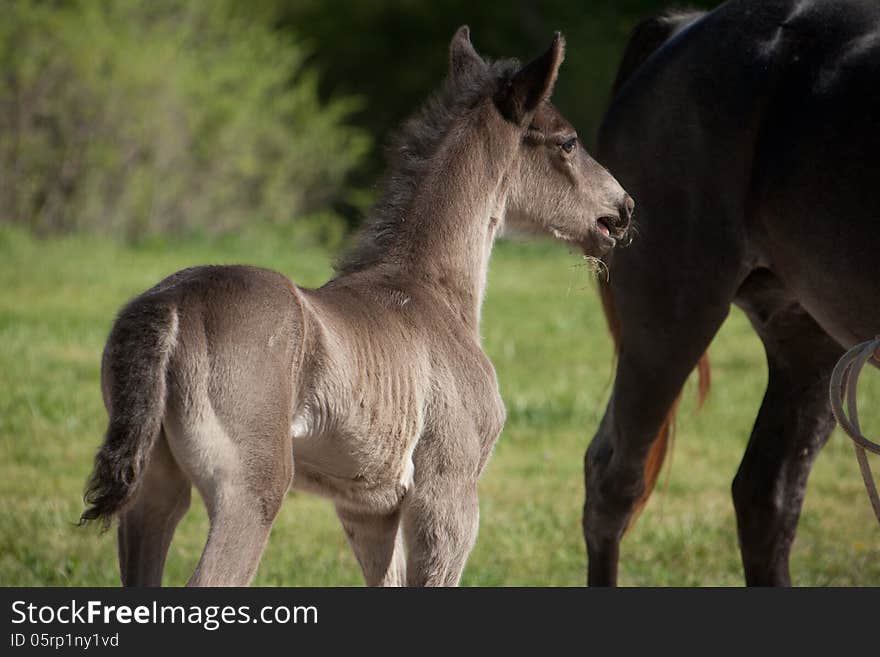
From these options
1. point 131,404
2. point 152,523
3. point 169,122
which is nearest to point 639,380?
point 152,523

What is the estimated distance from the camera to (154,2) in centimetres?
1644

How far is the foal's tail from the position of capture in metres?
2.95

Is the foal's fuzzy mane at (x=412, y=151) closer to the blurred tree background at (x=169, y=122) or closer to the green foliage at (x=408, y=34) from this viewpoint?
the blurred tree background at (x=169, y=122)

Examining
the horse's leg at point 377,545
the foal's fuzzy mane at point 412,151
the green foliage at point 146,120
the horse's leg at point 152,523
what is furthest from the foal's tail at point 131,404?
the green foliage at point 146,120

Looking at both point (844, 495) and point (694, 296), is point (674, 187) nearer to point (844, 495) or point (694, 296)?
point (694, 296)

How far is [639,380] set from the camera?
499 cm

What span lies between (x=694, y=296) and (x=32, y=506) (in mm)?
3261

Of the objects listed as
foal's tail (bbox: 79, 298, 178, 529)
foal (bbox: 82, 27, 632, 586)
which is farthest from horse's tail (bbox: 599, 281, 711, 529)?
foal's tail (bbox: 79, 298, 178, 529)

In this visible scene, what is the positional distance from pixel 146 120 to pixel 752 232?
1184 centimetres

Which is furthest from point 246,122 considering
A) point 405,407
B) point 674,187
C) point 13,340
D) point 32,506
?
point 405,407

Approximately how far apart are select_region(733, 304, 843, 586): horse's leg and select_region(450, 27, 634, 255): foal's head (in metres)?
1.12

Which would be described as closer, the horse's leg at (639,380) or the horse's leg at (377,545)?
the horse's leg at (377,545)

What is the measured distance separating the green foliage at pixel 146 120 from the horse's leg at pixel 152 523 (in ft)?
40.7

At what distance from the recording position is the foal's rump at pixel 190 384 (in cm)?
297
